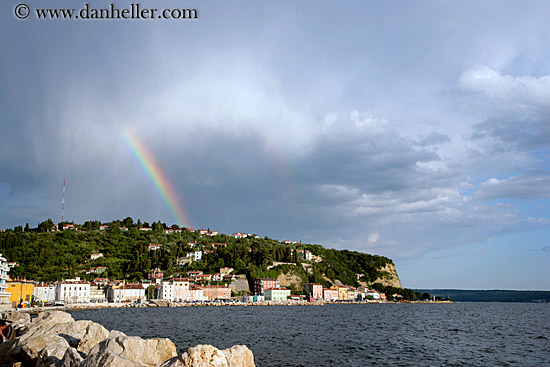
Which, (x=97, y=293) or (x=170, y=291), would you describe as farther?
(x=170, y=291)

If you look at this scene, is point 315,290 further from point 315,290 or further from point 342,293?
point 342,293

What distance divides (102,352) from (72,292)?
104m

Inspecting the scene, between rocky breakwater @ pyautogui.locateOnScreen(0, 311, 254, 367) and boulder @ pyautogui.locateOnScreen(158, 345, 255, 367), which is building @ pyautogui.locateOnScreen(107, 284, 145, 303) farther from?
boulder @ pyautogui.locateOnScreen(158, 345, 255, 367)

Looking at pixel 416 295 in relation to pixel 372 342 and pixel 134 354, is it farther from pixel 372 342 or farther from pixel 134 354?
pixel 134 354

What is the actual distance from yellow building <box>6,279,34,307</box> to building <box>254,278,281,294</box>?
6557 cm

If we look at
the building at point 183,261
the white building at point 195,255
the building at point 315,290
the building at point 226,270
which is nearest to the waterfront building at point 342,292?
the building at point 315,290

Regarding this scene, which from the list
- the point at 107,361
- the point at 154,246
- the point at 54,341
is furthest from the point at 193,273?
the point at 107,361

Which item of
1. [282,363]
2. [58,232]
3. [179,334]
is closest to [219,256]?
[58,232]

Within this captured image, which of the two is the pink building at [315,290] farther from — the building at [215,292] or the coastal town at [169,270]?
the building at [215,292]

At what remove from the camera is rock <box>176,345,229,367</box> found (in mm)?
11195

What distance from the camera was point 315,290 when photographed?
5595 inches

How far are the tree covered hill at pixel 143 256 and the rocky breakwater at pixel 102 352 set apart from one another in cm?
10467

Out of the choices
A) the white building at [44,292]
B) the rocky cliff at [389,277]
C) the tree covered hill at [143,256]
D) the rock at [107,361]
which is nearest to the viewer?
the rock at [107,361]

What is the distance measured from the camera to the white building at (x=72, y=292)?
102 meters
